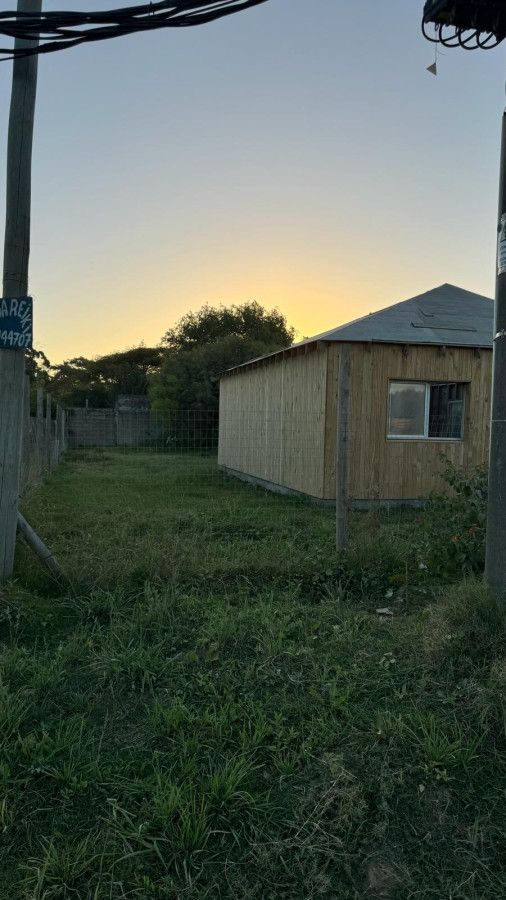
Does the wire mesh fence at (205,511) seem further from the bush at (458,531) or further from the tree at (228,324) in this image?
the tree at (228,324)

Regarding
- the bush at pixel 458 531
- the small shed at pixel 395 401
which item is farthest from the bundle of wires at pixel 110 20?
the small shed at pixel 395 401

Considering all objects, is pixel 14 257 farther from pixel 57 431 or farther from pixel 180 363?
pixel 180 363

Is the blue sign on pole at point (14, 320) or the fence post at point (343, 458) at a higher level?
the blue sign on pole at point (14, 320)

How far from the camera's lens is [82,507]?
8.73 m

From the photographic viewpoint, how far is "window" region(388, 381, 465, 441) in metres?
10.3

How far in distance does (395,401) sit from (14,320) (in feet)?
24.3

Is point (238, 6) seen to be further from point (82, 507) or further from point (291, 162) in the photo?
point (82, 507)

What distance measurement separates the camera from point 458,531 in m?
4.24

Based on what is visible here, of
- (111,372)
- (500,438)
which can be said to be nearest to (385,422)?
(500,438)

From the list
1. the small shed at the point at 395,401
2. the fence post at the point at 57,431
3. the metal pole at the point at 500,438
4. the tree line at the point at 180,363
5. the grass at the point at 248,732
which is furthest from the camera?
the tree line at the point at 180,363

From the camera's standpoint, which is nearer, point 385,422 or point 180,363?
point 385,422

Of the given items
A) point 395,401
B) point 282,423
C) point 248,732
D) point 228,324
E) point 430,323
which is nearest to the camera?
point 248,732

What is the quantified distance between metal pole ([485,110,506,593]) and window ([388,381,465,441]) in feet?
22.6

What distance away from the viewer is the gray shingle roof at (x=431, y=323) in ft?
32.9
